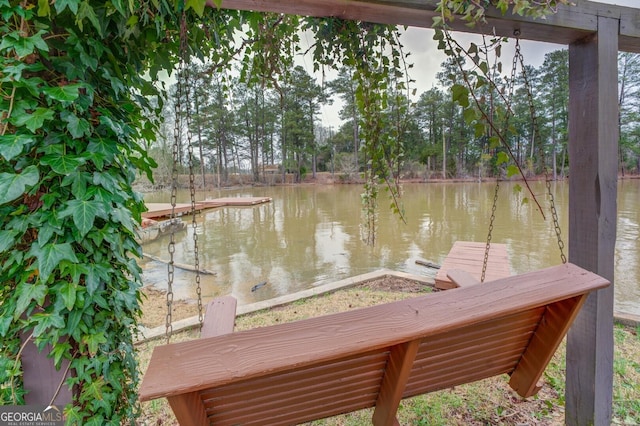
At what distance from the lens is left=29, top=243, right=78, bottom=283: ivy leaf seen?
0.88m

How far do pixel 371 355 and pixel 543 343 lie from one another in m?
0.75

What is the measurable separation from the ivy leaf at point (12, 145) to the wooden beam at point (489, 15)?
2.33 ft

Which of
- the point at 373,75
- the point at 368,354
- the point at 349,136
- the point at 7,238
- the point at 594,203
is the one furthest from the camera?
the point at 349,136

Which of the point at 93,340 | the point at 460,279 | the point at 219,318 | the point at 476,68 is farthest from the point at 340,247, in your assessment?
the point at 93,340

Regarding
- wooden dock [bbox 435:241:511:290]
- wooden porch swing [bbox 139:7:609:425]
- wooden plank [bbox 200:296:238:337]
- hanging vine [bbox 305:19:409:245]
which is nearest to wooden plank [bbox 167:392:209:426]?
wooden porch swing [bbox 139:7:609:425]

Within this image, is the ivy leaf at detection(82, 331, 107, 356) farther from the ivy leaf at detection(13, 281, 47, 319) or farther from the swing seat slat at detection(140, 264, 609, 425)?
the swing seat slat at detection(140, 264, 609, 425)

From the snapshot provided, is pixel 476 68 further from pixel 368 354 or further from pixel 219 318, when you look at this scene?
pixel 219 318

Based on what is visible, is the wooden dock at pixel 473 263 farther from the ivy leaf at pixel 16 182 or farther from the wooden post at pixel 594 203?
the ivy leaf at pixel 16 182

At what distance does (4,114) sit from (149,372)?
84 cm

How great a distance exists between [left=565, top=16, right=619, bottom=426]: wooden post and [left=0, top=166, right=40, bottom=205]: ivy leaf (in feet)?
6.48

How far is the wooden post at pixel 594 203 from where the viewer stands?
127cm

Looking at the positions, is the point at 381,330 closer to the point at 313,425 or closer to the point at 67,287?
the point at 67,287

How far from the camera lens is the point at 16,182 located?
851 mm

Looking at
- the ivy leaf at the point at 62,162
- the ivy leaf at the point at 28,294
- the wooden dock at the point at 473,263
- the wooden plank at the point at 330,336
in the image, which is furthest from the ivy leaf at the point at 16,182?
the wooden dock at the point at 473,263
